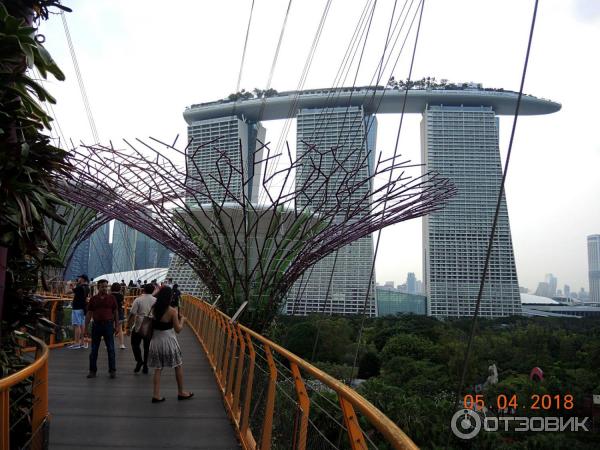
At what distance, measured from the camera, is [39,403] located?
3430mm

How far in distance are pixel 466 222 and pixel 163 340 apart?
36.9 m

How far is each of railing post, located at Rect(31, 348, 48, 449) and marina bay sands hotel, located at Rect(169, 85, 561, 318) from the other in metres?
6.80

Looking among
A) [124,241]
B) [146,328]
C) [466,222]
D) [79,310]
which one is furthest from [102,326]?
[466,222]

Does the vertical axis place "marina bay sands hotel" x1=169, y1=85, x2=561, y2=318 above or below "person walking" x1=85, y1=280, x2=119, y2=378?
above

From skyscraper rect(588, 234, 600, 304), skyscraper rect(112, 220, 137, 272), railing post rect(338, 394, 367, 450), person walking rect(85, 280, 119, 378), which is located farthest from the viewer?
skyscraper rect(588, 234, 600, 304)

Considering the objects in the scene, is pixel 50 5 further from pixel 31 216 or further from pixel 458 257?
pixel 458 257

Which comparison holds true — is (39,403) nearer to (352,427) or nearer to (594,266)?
(352,427)

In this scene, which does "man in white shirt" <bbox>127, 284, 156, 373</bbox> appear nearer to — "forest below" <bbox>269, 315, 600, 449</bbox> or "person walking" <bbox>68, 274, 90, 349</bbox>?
"person walking" <bbox>68, 274, 90, 349</bbox>

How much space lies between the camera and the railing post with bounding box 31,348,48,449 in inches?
133

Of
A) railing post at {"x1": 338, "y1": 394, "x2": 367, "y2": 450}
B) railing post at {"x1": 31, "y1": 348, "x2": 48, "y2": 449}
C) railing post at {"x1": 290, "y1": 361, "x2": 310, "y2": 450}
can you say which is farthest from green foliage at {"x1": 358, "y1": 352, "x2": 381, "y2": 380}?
railing post at {"x1": 338, "y1": 394, "x2": 367, "y2": 450}

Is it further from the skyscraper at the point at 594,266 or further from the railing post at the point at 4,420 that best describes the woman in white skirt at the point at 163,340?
the skyscraper at the point at 594,266

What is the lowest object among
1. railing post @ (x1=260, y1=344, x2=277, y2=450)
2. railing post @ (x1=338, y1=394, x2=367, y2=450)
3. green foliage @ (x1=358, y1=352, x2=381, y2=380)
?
green foliage @ (x1=358, y1=352, x2=381, y2=380)

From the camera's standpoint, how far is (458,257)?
46938mm

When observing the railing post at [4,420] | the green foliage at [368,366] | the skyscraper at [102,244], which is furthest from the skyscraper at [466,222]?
the skyscraper at [102,244]
